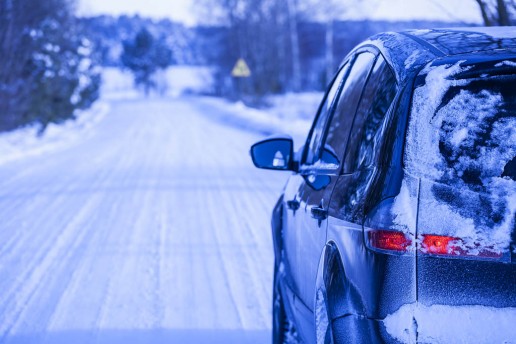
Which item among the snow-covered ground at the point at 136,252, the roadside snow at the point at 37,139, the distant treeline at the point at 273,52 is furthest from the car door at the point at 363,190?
the distant treeline at the point at 273,52

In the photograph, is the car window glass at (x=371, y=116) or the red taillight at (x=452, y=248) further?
the car window glass at (x=371, y=116)

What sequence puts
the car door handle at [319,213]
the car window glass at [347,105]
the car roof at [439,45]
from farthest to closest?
1. the car window glass at [347,105]
2. the car door handle at [319,213]
3. the car roof at [439,45]

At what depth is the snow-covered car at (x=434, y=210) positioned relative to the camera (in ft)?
6.23

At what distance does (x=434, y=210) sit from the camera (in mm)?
1929

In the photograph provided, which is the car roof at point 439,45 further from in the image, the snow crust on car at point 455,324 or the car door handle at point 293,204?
the car door handle at point 293,204

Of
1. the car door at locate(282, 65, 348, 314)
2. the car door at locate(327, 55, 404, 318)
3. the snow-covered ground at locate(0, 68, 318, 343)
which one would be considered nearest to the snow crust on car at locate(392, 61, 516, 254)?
the car door at locate(327, 55, 404, 318)

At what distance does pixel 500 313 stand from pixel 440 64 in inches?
29.4

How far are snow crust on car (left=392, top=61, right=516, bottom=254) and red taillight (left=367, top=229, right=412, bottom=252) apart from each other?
0.09ft

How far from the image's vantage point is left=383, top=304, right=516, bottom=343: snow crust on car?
188 centimetres

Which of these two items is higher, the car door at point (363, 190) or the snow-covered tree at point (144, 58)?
the car door at point (363, 190)

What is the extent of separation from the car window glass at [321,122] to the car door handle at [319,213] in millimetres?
745

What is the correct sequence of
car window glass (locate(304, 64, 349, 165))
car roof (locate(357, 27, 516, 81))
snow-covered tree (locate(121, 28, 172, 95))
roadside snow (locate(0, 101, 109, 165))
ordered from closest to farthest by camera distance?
1. car roof (locate(357, 27, 516, 81))
2. car window glass (locate(304, 64, 349, 165))
3. roadside snow (locate(0, 101, 109, 165))
4. snow-covered tree (locate(121, 28, 172, 95))

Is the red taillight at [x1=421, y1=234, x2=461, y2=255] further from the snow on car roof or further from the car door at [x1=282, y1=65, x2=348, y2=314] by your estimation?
the car door at [x1=282, y1=65, x2=348, y2=314]

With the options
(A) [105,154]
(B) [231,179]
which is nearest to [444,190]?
(B) [231,179]
